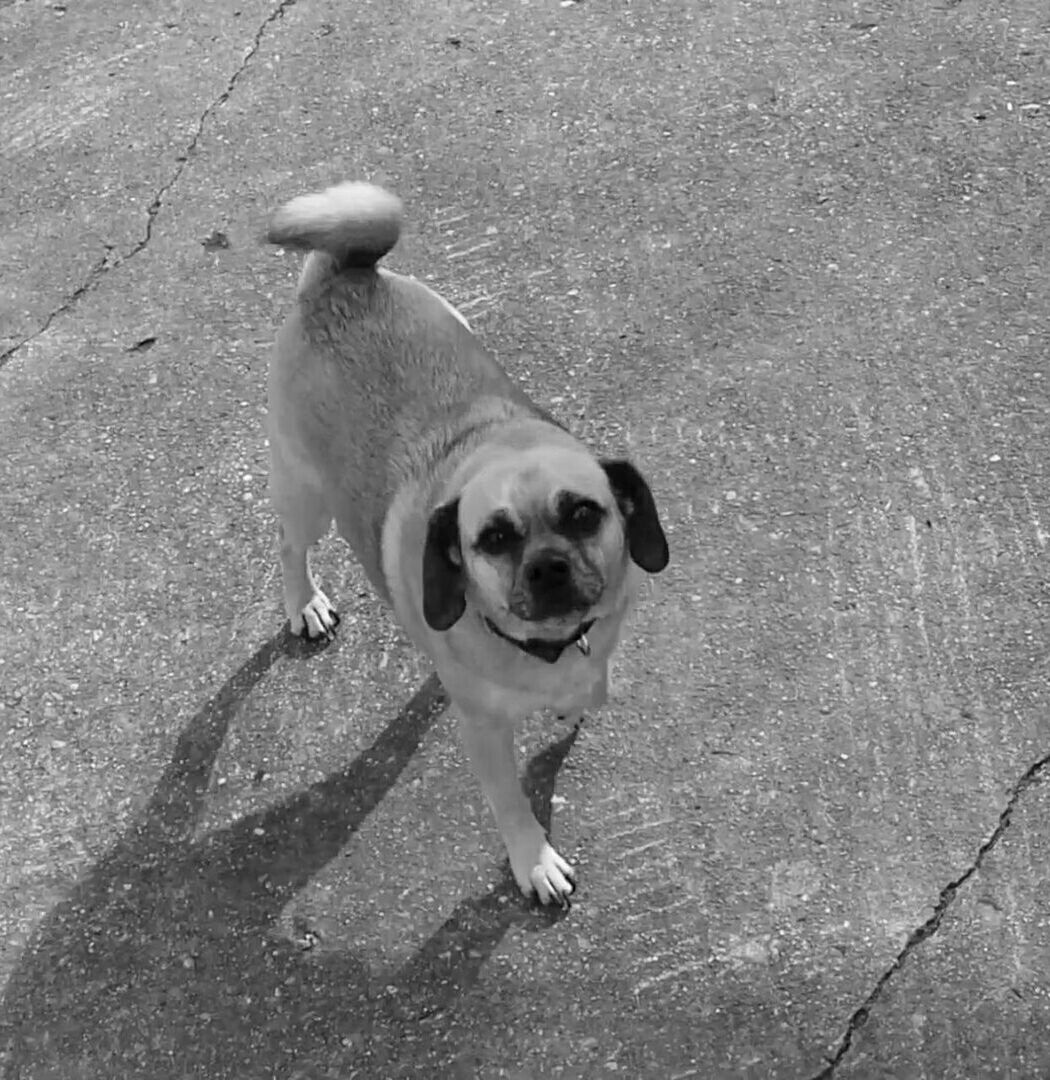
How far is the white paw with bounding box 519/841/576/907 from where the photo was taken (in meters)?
3.35

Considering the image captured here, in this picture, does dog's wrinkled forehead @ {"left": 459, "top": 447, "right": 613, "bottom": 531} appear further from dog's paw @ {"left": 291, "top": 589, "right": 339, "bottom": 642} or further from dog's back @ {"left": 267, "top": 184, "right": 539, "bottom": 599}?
dog's paw @ {"left": 291, "top": 589, "right": 339, "bottom": 642}

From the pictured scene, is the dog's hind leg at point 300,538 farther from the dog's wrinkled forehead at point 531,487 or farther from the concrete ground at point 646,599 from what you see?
the dog's wrinkled forehead at point 531,487

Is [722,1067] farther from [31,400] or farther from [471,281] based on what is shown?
[31,400]

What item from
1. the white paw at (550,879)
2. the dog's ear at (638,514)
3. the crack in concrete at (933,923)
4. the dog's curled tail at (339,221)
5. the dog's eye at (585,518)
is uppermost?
the dog's curled tail at (339,221)

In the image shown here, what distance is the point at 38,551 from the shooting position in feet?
14.3

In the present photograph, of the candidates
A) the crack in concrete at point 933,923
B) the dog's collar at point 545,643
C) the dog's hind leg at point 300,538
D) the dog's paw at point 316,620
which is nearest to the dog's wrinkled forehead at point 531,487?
the dog's collar at point 545,643

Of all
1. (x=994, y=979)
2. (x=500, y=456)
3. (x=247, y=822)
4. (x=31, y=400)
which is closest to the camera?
(x=500, y=456)

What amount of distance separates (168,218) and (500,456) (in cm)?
306

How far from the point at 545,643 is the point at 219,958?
1313 millimetres

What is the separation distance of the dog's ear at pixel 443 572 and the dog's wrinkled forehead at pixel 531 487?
0.03 meters

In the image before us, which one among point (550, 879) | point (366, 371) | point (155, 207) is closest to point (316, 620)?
point (366, 371)

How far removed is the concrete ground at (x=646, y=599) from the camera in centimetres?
327

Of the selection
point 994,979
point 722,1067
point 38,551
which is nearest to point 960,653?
point 994,979

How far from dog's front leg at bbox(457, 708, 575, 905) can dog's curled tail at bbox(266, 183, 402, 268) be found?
4.06 ft
